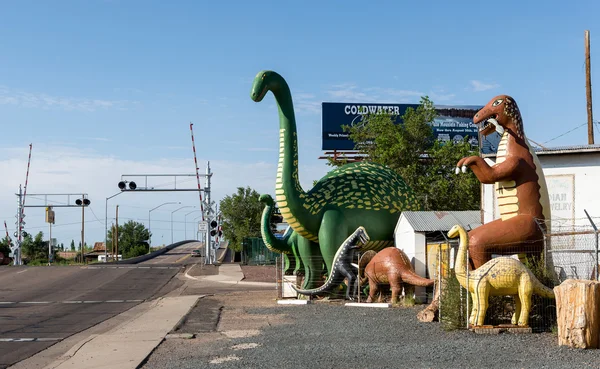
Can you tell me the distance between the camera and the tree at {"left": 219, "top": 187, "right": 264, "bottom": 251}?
65500 mm

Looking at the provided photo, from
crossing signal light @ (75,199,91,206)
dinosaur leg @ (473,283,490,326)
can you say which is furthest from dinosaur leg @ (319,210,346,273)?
crossing signal light @ (75,199,91,206)

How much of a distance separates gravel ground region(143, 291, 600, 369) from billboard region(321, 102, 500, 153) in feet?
123

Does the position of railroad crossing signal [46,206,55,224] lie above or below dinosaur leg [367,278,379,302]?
above

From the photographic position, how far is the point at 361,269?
1972cm

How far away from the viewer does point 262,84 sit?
1983cm

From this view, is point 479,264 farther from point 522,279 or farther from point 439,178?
point 439,178

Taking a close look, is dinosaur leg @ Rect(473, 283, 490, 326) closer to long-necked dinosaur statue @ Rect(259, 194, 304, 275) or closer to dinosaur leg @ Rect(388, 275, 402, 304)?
dinosaur leg @ Rect(388, 275, 402, 304)

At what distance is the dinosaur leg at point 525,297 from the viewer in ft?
38.9

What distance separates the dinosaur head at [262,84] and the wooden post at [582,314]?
441 inches

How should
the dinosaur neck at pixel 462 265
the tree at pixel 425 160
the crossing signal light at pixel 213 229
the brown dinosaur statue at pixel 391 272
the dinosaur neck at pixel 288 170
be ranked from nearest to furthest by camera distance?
the dinosaur neck at pixel 462 265 < the brown dinosaur statue at pixel 391 272 < the dinosaur neck at pixel 288 170 < the tree at pixel 425 160 < the crossing signal light at pixel 213 229

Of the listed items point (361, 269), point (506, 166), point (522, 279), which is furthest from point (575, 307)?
point (361, 269)

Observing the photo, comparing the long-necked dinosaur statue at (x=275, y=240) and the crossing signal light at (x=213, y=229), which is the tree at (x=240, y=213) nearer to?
the crossing signal light at (x=213, y=229)

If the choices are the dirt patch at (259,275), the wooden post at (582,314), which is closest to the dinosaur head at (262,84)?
the wooden post at (582,314)

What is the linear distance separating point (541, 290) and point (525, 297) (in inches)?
13.1
